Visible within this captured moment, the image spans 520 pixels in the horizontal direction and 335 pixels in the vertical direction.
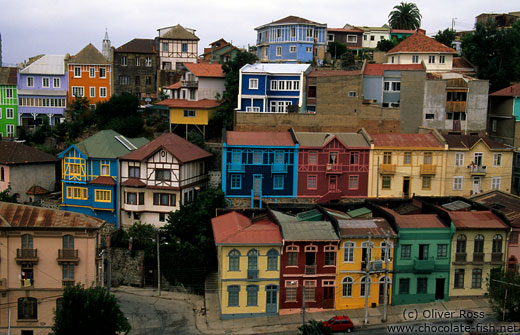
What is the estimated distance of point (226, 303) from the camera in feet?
139

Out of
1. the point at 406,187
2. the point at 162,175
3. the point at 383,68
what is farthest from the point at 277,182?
the point at 383,68

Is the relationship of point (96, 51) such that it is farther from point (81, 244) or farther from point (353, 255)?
point (353, 255)

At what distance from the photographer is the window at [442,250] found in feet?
145

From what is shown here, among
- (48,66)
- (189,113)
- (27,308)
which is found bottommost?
(27,308)

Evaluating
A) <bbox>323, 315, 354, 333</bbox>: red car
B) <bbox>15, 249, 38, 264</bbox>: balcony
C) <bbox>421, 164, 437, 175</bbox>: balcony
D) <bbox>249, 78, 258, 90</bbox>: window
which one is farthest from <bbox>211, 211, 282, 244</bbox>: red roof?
<bbox>249, 78, 258, 90</bbox>: window

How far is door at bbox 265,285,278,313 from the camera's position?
4262 centimetres

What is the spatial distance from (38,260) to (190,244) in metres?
12.5

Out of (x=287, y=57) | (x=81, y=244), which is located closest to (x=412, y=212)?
(x=81, y=244)

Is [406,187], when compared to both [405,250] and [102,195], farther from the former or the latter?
[102,195]

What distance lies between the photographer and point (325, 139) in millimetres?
55875

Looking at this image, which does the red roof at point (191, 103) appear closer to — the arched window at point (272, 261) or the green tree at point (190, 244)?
the green tree at point (190, 244)

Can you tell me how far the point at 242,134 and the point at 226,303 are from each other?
741 inches

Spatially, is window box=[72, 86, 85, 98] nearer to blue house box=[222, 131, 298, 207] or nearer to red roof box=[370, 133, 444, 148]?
blue house box=[222, 131, 298, 207]

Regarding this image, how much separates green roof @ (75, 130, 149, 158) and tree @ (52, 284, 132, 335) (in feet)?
75.5
